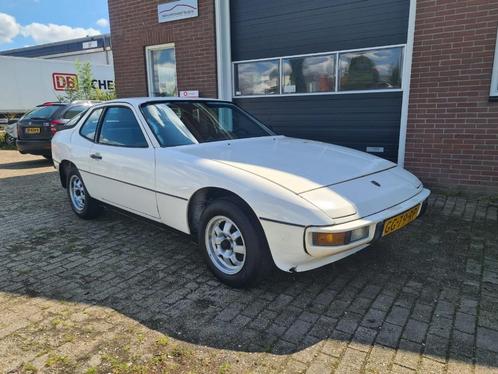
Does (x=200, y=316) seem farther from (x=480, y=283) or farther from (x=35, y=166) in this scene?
(x=35, y=166)

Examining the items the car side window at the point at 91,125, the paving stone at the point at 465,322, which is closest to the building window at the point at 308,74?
the car side window at the point at 91,125

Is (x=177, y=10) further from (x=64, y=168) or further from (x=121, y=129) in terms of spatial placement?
(x=121, y=129)

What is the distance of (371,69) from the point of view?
6.53 m

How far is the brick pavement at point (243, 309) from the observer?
2.29 metres

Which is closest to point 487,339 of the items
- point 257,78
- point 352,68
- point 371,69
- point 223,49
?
point 371,69

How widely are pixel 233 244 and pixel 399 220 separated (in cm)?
131

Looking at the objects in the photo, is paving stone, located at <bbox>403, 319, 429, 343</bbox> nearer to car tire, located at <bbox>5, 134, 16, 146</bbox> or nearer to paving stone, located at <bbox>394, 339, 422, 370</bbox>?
paving stone, located at <bbox>394, 339, 422, 370</bbox>

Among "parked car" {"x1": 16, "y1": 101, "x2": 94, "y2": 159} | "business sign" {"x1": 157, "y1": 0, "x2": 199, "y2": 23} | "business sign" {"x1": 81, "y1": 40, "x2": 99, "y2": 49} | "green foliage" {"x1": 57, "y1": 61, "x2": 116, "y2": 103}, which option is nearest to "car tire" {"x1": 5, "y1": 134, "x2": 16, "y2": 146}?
"parked car" {"x1": 16, "y1": 101, "x2": 94, "y2": 159}

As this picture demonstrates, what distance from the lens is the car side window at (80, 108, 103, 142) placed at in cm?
461

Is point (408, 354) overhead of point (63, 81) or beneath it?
beneath

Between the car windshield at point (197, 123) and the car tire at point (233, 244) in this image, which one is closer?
the car tire at point (233, 244)

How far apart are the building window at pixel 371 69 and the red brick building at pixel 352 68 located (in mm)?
17

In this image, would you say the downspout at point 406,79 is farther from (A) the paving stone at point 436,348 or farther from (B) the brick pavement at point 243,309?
(A) the paving stone at point 436,348

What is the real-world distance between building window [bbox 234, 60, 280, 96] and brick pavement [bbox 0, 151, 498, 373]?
14.4ft
